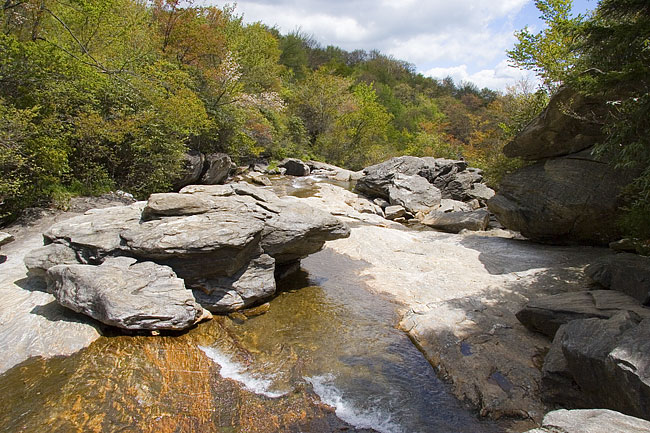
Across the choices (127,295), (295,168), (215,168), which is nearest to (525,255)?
(127,295)

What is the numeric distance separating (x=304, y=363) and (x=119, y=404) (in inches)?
111

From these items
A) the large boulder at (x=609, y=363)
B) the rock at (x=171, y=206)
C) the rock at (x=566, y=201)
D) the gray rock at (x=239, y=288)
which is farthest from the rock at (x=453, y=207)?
the large boulder at (x=609, y=363)

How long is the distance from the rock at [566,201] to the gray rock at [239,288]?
8953 millimetres

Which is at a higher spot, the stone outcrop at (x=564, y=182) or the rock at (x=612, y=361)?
the stone outcrop at (x=564, y=182)

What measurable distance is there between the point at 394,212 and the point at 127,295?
1490 centimetres

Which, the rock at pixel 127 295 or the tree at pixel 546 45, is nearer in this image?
the rock at pixel 127 295

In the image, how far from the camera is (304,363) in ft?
21.6

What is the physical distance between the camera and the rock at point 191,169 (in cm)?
1928

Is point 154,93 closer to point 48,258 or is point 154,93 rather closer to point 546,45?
point 48,258

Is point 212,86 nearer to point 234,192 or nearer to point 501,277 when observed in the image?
point 234,192

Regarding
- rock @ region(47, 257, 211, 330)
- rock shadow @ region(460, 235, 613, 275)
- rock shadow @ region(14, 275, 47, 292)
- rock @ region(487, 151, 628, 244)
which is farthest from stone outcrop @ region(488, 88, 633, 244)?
rock shadow @ region(14, 275, 47, 292)

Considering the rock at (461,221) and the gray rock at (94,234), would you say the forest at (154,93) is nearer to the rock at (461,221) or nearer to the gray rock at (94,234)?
the rock at (461,221)

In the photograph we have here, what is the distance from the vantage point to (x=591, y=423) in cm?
326

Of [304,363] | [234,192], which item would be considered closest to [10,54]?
[234,192]
